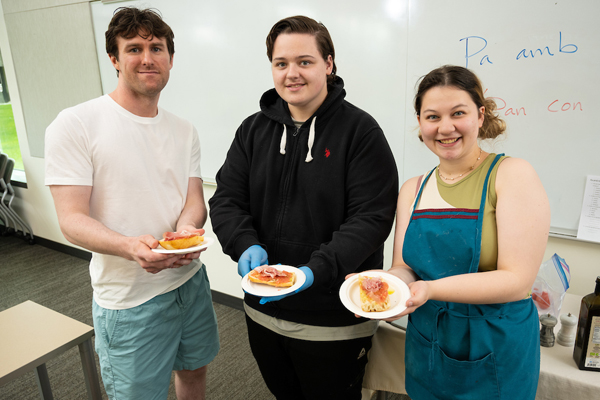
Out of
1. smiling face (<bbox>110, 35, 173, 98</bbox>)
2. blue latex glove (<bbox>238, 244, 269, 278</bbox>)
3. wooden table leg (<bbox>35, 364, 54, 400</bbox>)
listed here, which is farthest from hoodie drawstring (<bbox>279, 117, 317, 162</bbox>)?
wooden table leg (<bbox>35, 364, 54, 400</bbox>)

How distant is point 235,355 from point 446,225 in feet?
6.95

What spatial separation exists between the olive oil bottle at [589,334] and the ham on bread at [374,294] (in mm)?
650

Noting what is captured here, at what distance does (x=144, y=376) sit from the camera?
59.7 inches

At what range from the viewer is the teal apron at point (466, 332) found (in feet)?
3.46

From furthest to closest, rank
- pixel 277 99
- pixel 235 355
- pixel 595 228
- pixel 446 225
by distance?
pixel 235 355, pixel 595 228, pixel 277 99, pixel 446 225

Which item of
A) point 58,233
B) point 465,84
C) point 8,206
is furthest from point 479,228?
point 8,206

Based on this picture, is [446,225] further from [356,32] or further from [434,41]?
[356,32]

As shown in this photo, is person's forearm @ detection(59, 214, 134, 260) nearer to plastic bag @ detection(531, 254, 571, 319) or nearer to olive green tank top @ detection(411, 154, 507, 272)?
olive green tank top @ detection(411, 154, 507, 272)

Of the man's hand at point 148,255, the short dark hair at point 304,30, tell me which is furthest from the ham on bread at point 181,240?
the short dark hair at point 304,30

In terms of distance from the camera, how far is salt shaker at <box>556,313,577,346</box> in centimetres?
134

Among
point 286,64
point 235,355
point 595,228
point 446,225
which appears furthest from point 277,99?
point 235,355

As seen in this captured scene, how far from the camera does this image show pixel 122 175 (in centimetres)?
144

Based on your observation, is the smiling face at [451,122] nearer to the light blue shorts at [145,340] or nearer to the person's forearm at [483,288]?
the person's forearm at [483,288]

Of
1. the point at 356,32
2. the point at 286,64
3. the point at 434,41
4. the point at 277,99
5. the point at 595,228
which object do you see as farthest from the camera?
the point at 356,32
